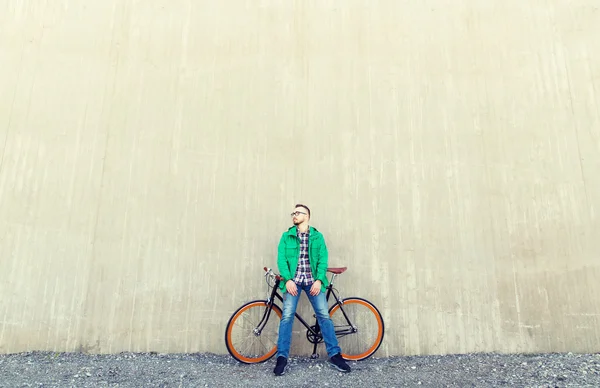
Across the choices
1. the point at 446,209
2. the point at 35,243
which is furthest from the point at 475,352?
the point at 35,243

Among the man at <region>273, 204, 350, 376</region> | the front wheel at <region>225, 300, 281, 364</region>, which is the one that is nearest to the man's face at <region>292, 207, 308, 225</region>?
the man at <region>273, 204, 350, 376</region>

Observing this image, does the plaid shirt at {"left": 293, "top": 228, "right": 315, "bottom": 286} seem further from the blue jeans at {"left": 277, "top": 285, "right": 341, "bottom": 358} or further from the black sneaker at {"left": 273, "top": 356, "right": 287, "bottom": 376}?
the black sneaker at {"left": 273, "top": 356, "right": 287, "bottom": 376}

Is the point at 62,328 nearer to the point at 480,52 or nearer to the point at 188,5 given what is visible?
the point at 188,5

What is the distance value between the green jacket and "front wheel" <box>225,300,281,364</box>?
35cm

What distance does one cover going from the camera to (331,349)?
352 cm

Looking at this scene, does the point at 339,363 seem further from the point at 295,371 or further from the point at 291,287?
the point at 291,287

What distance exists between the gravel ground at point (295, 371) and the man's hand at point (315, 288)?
0.69 meters

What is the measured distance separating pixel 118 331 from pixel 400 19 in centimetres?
501

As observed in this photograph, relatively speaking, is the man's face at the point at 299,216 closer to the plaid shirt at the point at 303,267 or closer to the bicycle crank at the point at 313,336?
the plaid shirt at the point at 303,267

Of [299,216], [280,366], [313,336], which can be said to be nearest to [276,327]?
[313,336]

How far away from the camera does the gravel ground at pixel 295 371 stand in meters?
3.29

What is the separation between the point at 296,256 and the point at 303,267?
0.40 ft

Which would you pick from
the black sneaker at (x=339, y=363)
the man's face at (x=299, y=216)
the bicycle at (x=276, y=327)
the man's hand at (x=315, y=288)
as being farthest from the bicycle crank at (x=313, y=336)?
the man's face at (x=299, y=216)

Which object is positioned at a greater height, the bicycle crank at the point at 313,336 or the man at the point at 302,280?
the man at the point at 302,280
